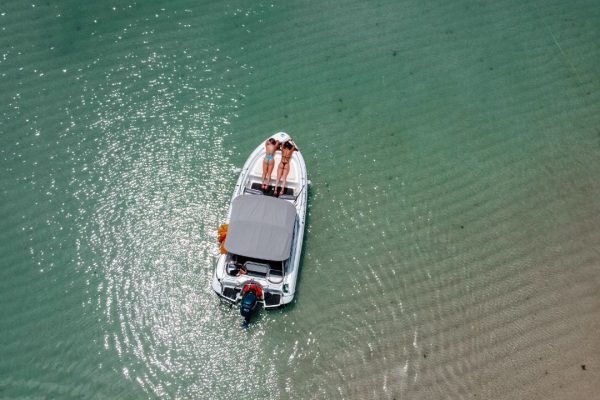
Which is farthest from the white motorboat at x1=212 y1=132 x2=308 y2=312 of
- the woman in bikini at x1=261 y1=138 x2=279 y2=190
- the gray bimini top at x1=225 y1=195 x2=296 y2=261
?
the woman in bikini at x1=261 y1=138 x2=279 y2=190

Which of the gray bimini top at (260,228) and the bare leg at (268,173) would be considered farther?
the bare leg at (268,173)

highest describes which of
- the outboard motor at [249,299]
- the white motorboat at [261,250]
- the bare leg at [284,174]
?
the bare leg at [284,174]

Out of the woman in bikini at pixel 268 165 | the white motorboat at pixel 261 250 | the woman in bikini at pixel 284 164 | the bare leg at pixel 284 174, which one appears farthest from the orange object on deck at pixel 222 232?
the bare leg at pixel 284 174

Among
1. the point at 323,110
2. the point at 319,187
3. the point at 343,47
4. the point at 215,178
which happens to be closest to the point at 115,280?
the point at 215,178

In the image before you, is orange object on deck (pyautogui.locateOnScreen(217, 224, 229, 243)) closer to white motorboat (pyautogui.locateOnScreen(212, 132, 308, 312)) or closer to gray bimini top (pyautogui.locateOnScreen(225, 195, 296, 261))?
white motorboat (pyautogui.locateOnScreen(212, 132, 308, 312))

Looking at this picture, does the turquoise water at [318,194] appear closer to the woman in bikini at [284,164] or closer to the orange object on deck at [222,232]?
the orange object on deck at [222,232]

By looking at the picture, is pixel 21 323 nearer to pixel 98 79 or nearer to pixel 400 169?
pixel 98 79

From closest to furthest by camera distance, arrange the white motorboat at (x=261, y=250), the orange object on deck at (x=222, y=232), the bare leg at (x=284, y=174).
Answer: the white motorboat at (x=261, y=250) < the orange object on deck at (x=222, y=232) < the bare leg at (x=284, y=174)
